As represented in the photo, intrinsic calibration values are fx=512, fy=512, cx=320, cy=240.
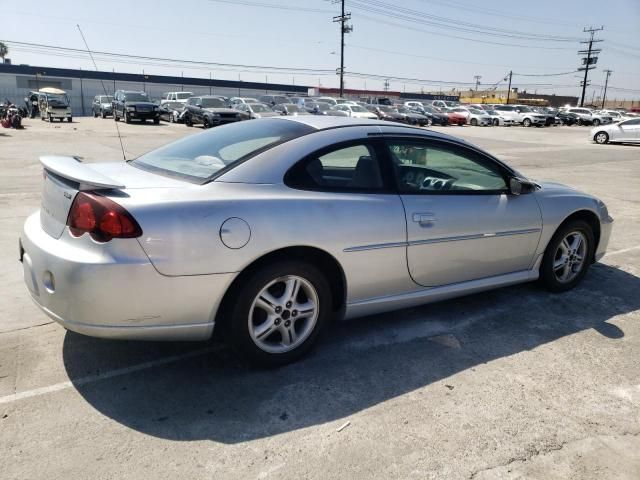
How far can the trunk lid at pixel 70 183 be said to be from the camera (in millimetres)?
2799

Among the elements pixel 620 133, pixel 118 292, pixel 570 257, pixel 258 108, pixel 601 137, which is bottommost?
pixel 601 137

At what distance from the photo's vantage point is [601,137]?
90.4ft

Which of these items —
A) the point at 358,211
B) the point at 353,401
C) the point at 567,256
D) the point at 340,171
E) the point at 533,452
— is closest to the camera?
the point at 533,452

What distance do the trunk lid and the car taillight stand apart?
10 cm

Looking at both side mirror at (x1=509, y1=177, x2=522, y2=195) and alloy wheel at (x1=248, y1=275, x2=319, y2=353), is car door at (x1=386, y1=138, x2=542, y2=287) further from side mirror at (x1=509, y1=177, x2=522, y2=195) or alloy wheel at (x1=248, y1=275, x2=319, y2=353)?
alloy wheel at (x1=248, y1=275, x2=319, y2=353)

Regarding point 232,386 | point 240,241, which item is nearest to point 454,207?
point 240,241

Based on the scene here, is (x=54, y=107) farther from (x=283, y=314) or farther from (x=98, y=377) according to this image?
(x=283, y=314)

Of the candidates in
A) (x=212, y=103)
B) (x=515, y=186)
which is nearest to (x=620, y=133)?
(x=212, y=103)

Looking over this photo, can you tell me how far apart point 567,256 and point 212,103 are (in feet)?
86.7

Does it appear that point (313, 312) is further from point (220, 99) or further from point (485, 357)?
point (220, 99)

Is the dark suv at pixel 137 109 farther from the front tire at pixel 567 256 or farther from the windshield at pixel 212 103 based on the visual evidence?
the front tire at pixel 567 256

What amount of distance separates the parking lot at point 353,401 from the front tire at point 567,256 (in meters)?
0.33

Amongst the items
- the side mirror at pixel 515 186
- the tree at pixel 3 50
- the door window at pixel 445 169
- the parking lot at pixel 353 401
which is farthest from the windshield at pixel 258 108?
the tree at pixel 3 50

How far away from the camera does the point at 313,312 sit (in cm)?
320
